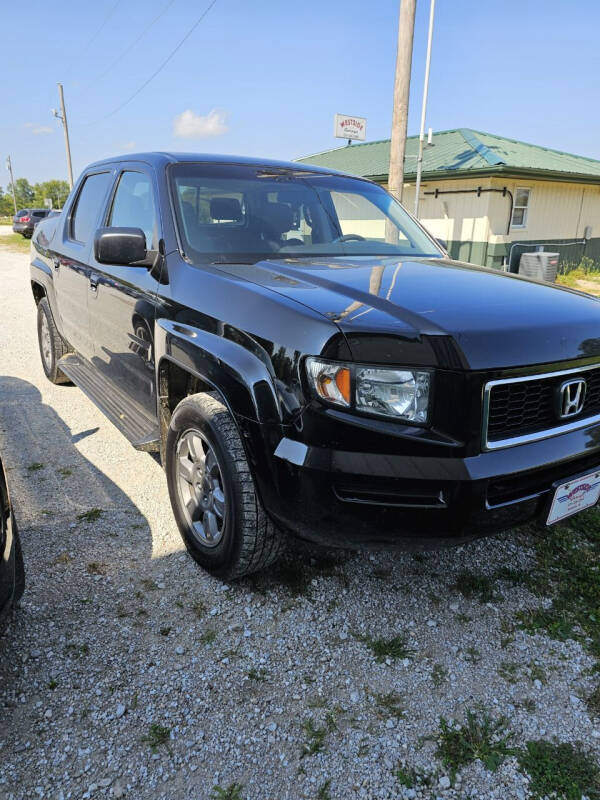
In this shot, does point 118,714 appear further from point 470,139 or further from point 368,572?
point 470,139

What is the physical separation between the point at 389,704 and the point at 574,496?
41.6 inches

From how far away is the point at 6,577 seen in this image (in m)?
2.02

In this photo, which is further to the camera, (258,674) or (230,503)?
(230,503)

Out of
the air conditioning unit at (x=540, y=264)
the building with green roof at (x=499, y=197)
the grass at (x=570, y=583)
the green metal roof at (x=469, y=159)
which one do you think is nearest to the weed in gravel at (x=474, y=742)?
the grass at (x=570, y=583)

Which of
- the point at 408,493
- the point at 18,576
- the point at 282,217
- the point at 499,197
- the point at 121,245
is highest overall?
the point at 499,197

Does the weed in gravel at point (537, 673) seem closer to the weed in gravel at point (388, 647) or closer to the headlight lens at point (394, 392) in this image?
the weed in gravel at point (388, 647)

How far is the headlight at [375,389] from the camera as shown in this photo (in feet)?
6.38

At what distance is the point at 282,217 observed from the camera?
330cm

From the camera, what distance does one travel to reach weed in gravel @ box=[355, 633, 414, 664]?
2.31 meters

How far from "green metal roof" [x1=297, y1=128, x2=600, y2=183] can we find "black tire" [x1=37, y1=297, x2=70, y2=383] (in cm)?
1032

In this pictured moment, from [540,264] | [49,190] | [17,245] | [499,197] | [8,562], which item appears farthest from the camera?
[49,190]

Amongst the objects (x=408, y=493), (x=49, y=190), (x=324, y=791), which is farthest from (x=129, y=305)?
(x=49, y=190)

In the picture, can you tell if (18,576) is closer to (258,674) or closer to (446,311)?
(258,674)

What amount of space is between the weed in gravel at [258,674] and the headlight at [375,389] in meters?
1.09
